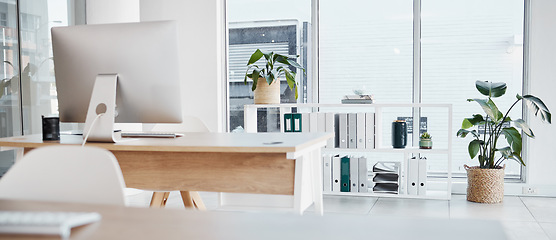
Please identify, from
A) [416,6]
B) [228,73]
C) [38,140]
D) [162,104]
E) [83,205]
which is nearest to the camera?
[83,205]

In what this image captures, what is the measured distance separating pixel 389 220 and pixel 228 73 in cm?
443

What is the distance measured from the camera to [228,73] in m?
5.39

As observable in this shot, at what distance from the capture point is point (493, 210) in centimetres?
395

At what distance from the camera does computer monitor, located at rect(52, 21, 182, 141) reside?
2.26 metres

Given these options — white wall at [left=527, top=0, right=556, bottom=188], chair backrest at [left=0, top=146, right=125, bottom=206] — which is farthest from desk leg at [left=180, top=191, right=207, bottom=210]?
white wall at [left=527, top=0, right=556, bottom=188]

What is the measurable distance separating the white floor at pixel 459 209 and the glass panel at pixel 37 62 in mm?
1029

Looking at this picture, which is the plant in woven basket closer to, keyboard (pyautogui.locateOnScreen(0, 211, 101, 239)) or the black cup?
the black cup

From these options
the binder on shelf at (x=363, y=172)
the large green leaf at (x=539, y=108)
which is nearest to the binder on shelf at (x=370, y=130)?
the binder on shelf at (x=363, y=172)

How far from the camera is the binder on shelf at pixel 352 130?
Result: 4543 mm

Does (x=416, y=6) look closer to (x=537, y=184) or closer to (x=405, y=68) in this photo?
(x=405, y=68)

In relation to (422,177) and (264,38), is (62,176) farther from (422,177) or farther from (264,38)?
(264,38)

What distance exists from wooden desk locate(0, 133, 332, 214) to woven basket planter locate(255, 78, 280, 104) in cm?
226

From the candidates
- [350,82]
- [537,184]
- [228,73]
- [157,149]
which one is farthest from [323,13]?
[157,149]

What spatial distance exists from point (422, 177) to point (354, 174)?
1.88 feet
